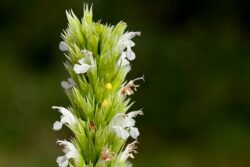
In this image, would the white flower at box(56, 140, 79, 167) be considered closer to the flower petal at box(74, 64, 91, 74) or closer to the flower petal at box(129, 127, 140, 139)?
the flower petal at box(129, 127, 140, 139)

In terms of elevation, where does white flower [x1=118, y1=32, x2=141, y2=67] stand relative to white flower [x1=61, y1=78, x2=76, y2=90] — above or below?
above

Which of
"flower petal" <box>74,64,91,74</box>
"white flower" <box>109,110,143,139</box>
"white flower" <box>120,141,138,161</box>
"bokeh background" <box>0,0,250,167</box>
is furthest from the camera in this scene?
"bokeh background" <box>0,0,250,167</box>

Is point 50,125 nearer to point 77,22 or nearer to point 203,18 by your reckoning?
point 203,18

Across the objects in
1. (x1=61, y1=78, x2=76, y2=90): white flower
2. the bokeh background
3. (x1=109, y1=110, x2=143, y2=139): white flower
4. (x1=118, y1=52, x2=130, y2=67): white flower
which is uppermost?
the bokeh background

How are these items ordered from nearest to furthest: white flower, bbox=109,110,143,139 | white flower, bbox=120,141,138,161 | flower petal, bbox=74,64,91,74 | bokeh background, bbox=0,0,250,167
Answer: flower petal, bbox=74,64,91,74 → white flower, bbox=109,110,143,139 → white flower, bbox=120,141,138,161 → bokeh background, bbox=0,0,250,167

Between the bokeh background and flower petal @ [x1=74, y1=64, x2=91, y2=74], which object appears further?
the bokeh background

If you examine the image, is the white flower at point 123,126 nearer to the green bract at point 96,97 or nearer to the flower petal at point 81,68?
the green bract at point 96,97

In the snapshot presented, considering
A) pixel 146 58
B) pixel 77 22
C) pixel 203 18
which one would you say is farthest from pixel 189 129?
pixel 77 22

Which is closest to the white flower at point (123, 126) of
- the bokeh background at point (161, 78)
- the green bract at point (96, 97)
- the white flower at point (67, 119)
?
the green bract at point (96, 97)

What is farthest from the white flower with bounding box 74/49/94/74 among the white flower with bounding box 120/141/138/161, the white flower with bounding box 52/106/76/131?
the white flower with bounding box 120/141/138/161
